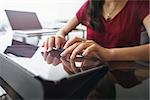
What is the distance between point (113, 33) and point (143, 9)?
0.32 feet

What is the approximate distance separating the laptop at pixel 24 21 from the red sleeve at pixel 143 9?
917mm

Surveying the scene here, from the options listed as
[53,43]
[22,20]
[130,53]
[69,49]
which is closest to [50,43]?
[53,43]

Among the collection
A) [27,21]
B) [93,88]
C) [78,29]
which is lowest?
[93,88]

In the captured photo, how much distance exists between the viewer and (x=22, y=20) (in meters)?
1.37

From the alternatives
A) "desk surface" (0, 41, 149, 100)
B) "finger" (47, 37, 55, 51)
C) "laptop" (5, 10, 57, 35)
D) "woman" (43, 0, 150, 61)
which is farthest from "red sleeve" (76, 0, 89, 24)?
"laptop" (5, 10, 57, 35)

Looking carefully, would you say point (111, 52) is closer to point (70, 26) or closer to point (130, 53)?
point (130, 53)

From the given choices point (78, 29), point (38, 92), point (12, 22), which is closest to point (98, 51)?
point (38, 92)

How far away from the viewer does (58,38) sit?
22.6 inches

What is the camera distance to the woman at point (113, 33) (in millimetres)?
417

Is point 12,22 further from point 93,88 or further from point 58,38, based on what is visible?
point 93,88

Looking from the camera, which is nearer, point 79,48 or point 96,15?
point 79,48

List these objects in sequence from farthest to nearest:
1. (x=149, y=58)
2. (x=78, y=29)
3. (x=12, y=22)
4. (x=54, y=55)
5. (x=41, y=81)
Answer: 1. (x=12, y=22)
2. (x=78, y=29)
3. (x=54, y=55)
4. (x=149, y=58)
5. (x=41, y=81)

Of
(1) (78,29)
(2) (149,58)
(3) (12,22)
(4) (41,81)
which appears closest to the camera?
(4) (41,81)

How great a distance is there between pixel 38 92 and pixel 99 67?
13 cm
